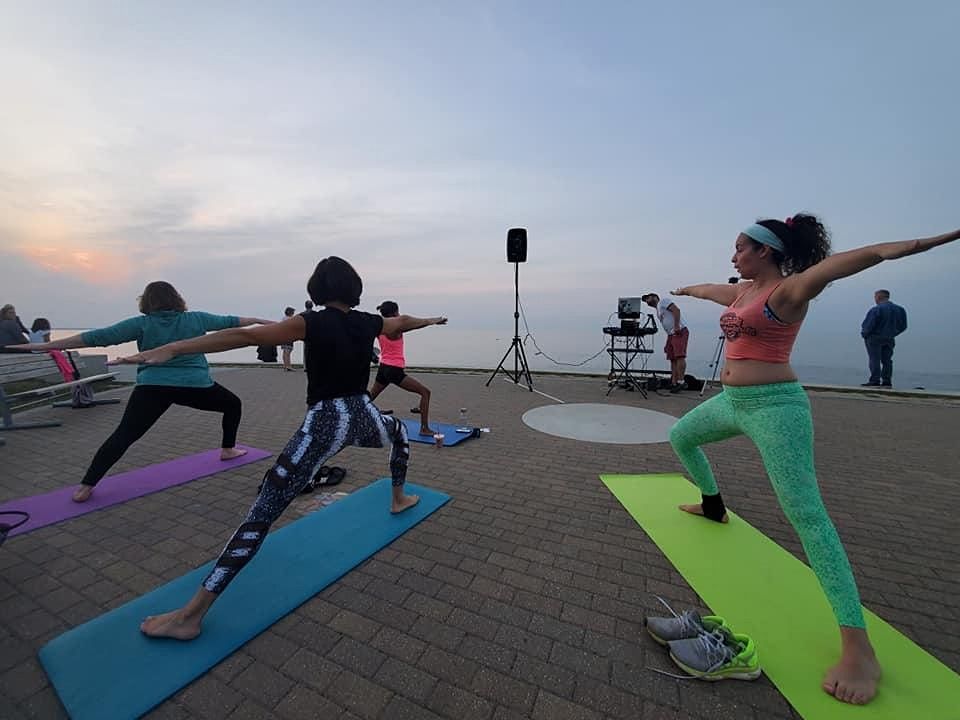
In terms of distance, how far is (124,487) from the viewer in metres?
3.68

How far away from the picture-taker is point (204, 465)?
4258mm

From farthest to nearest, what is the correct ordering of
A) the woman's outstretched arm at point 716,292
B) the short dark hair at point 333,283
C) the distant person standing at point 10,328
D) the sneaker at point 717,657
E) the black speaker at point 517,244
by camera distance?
the black speaker at point 517,244 → the distant person standing at point 10,328 → the woman's outstretched arm at point 716,292 → the short dark hair at point 333,283 → the sneaker at point 717,657

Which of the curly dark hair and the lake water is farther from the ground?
the curly dark hair

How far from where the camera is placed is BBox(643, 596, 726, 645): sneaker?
1.86 m

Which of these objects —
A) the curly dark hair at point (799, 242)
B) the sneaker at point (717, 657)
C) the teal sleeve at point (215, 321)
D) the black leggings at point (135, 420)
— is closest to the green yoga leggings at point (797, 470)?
the sneaker at point (717, 657)

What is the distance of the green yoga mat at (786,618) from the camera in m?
1.61

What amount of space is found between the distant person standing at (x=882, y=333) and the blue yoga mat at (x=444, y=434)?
9781mm

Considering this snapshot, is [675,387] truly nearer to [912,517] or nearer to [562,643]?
[912,517]

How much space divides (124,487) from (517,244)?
7213 mm

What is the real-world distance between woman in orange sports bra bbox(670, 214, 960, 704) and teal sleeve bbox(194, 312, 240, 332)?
4195mm

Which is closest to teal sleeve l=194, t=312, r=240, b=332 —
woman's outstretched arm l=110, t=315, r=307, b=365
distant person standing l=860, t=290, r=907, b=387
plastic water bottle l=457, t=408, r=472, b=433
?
woman's outstretched arm l=110, t=315, r=307, b=365

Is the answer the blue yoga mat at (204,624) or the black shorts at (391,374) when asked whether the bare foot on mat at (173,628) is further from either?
the black shorts at (391,374)

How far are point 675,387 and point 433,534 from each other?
284 inches

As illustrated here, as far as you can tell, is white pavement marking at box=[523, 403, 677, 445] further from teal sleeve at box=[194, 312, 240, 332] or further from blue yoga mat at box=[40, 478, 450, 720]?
teal sleeve at box=[194, 312, 240, 332]
